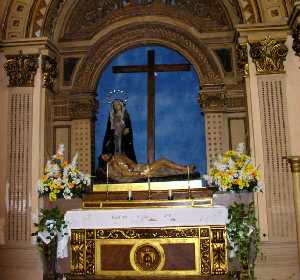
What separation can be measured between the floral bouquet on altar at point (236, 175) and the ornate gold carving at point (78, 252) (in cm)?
234

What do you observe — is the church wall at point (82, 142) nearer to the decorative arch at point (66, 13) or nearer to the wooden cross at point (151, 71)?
the wooden cross at point (151, 71)

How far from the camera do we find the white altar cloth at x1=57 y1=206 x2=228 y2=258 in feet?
24.8

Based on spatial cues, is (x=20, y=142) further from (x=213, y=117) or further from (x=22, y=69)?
(x=213, y=117)

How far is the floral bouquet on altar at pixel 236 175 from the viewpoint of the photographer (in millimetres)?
7730

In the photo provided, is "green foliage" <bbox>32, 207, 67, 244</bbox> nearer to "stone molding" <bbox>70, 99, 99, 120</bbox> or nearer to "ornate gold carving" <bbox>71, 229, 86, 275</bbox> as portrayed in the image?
"ornate gold carving" <bbox>71, 229, 86, 275</bbox>

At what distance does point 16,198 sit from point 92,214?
2.06 meters

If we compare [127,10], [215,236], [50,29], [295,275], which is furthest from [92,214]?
[127,10]

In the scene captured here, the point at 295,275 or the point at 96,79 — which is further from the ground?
the point at 96,79

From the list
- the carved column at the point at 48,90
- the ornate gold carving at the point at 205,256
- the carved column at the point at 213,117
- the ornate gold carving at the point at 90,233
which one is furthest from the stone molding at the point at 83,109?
the ornate gold carving at the point at 205,256

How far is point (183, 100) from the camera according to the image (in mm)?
10344

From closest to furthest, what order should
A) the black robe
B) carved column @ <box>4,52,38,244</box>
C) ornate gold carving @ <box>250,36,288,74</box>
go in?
ornate gold carving @ <box>250,36,288,74</box>
carved column @ <box>4,52,38,244</box>
the black robe

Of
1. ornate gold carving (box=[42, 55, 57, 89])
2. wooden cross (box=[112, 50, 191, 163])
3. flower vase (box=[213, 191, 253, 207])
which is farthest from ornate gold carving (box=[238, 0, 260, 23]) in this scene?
ornate gold carving (box=[42, 55, 57, 89])

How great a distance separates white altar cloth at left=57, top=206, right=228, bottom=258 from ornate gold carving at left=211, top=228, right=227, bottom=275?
0.19 metres

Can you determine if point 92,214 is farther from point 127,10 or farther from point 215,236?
point 127,10
